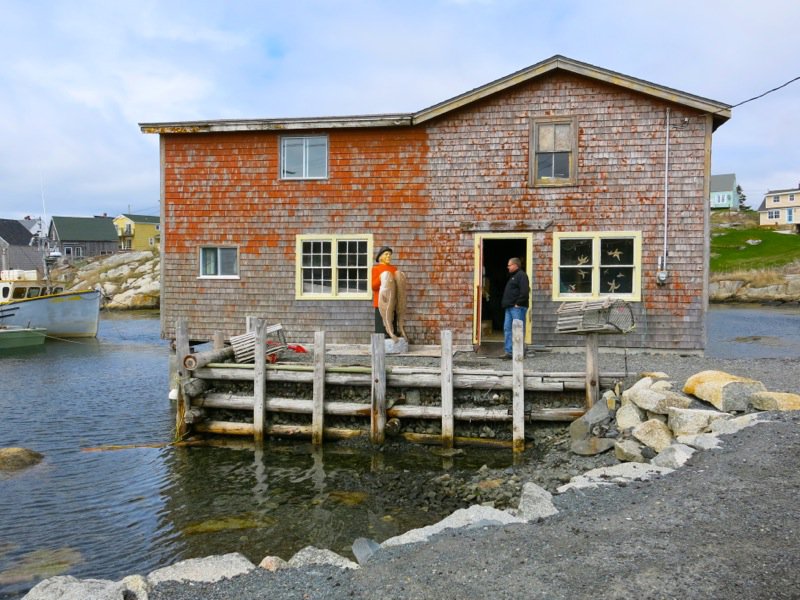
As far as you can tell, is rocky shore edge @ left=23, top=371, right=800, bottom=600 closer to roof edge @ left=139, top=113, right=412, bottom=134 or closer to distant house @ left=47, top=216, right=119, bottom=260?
roof edge @ left=139, top=113, right=412, bottom=134

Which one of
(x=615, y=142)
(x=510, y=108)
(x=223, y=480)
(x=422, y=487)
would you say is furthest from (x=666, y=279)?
(x=223, y=480)

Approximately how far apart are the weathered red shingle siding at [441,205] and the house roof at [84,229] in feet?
235

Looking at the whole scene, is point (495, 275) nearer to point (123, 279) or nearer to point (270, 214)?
point (270, 214)

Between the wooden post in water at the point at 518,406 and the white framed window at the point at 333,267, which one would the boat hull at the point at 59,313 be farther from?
the wooden post in water at the point at 518,406

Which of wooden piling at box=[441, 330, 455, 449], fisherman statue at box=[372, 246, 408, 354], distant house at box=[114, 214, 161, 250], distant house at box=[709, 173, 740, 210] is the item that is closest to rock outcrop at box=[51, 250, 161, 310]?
distant house at box=[114, 214, 161, 250]

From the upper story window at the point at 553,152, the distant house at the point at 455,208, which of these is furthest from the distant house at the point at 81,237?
the upper story window at the point at 553,152

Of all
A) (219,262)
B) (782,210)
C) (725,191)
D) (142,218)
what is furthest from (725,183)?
(219,262)

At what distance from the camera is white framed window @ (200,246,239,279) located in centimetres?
1642

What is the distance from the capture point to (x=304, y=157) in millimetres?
16031

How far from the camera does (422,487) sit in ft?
31.4

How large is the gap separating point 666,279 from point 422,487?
793 centimetres

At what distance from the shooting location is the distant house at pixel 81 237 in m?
79.5

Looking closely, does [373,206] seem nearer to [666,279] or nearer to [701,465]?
[666,279]

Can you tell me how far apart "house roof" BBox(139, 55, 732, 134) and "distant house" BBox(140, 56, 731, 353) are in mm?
32
